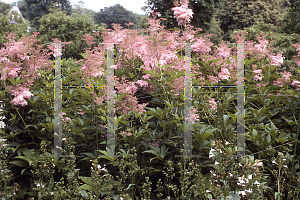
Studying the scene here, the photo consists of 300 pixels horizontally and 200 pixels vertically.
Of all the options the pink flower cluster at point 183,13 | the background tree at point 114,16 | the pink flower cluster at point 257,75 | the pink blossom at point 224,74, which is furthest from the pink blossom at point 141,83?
the background tree at point 114,16

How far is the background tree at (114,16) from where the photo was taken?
114ft

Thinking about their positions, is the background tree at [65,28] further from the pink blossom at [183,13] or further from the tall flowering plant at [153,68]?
the tall flowering plant at [153,68]

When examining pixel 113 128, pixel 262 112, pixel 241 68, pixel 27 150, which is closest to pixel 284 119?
pixel 262 112

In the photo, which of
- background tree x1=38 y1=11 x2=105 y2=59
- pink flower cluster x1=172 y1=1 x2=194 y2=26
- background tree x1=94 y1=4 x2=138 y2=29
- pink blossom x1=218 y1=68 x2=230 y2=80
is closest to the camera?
pink blossom x1=218 y1=68 x2=230 y2=80

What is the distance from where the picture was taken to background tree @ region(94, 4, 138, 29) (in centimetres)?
3484

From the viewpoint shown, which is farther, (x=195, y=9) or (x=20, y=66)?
(x=195, y=9)

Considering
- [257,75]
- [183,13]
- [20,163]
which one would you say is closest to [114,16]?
[183,13]

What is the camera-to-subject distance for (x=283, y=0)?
17781mm

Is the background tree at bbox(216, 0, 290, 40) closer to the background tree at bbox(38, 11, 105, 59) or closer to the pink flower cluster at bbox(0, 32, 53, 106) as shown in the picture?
the background tree at bbox(38, 11, 105, 59)

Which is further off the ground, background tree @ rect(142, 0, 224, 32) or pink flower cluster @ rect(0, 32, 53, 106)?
background tree @ rect(142, 0, 224, 32)

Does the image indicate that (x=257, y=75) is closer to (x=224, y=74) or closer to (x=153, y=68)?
(x=224, y=74)

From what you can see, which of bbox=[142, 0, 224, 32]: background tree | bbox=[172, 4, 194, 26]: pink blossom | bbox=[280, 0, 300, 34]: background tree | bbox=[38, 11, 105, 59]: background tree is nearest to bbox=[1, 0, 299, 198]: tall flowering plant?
bbox=[172, 4, 194, 26]: pink blossom

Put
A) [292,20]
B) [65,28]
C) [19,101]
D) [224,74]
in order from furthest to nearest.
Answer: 1. [65,28]
2. [292,20]
3. [224,74]
4. [19,101]

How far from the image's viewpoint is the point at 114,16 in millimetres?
35094
